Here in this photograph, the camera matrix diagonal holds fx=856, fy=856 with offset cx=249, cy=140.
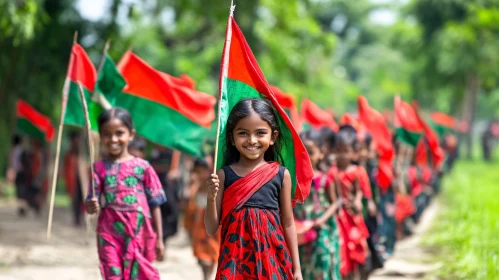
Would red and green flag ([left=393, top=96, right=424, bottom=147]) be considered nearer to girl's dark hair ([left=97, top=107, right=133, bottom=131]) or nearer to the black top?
girl's dark hair ([left=97, top=107, right=133, bottom=131])

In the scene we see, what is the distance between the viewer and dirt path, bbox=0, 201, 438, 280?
9328 mm

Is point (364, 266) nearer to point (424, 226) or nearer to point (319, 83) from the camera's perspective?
point (424, 226)

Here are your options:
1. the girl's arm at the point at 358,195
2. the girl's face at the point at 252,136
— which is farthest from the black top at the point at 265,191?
the girl's arm at the point at 358,195

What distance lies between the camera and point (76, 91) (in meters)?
7.45

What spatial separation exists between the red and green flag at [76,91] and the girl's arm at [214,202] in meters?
2.89

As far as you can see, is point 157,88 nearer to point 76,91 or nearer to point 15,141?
point 76,91

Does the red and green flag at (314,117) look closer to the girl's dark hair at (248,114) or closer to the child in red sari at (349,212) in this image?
the child in red sari at (349,212)

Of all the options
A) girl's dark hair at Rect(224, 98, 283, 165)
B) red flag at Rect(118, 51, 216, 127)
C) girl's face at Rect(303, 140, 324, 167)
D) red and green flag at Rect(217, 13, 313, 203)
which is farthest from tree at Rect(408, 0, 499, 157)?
girl's dark hair at Rect(224, 98, 283, 165)

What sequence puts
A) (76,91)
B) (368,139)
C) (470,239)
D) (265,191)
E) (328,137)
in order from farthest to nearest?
(470,239) → (368,139) → (328,137) → (76,91) → (265,191)

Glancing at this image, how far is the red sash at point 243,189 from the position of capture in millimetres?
4531

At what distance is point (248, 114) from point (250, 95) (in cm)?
48

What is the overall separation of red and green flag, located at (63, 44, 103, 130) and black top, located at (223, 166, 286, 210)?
2.90 meters

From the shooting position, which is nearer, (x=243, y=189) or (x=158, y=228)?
(x=243, y=189)

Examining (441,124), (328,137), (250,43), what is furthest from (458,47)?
(328,137)
